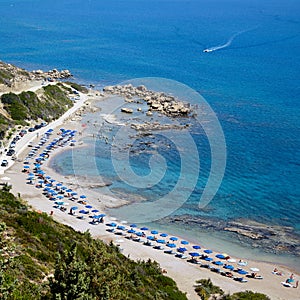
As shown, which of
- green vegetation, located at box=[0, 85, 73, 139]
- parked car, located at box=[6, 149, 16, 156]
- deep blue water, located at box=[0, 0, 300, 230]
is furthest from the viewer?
green vegetation, located at box=[0, 85, 73, 139]

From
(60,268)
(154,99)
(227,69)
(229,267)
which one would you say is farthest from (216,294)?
(227,69)

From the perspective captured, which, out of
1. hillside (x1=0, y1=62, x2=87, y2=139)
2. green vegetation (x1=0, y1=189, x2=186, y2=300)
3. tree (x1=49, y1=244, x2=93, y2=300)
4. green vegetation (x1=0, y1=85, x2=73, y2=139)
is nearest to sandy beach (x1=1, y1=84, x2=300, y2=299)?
green vegetation (x1=0, y1=189, x2=186, y2=300)

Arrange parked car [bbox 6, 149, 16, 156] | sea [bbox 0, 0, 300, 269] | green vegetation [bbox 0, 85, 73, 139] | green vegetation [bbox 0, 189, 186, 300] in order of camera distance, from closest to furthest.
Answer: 1. green vegetation [bbox 0, 189, 186, 300]
2. sea [bbox 0, 0, 300, 269]
3. parked car [bbox 6, 149, 16, 156]
4. green vegetation [bbox 0, 85, 73, 139]

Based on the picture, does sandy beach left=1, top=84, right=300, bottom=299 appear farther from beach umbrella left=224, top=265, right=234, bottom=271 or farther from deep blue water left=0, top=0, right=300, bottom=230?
Result: deep blue water left=0, top=0, right=300, bottom=230

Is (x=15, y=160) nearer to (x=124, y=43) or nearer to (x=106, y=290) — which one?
(x=106, y=290)

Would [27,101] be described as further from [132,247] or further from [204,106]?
[132,247]

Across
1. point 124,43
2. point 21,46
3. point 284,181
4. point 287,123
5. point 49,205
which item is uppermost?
point 124,43

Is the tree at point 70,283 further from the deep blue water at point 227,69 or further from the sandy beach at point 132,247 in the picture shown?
the deep blue water at point 227,69

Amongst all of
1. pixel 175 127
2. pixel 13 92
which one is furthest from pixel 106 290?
pixel 13 92
